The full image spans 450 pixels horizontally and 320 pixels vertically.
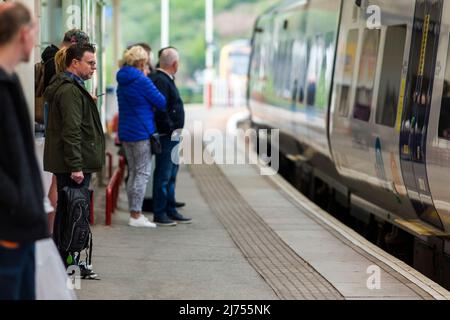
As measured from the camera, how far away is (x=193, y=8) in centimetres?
7156

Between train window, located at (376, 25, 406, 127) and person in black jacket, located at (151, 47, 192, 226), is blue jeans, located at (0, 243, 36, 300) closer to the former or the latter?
train window, located at (376, 25, 406, 127)

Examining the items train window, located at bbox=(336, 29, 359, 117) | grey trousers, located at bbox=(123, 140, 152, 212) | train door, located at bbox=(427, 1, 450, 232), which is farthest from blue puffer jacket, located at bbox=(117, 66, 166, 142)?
train door, located at bbox=(427, 1, 450, 232)

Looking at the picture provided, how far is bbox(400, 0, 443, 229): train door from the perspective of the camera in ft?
30.1

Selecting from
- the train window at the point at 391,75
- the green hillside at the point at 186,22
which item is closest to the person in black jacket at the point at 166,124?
the train window at the point at 391,75

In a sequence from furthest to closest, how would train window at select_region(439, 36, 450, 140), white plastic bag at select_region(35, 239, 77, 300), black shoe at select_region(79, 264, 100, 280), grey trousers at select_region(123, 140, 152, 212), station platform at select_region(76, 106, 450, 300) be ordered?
grey trousers at select_region(123, 140, 152, 212), train window at select_region(439, 36, 450, 140), black shoe at select_region(79, 264, 100, 280), station platform at select_region(76, 106, 450, 300), white plastic bag at select_region(35, 239, 77, 300)

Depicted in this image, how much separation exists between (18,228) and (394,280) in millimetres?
4142

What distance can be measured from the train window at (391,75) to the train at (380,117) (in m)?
0.01

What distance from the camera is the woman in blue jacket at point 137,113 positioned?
10945 millimetres

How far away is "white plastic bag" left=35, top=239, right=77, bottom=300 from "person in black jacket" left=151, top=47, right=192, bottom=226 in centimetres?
551

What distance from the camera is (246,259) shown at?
31.7ft

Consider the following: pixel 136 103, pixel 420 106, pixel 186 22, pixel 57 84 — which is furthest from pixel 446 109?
pixel 186 22

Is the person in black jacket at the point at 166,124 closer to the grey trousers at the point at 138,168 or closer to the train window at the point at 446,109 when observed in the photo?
the grey trousers at the point at 138,168

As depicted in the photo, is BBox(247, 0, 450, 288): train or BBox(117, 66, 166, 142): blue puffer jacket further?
BBox(117, 66, 166, 142): blue puffer jacket

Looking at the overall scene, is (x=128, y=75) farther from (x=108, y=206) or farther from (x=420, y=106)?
(x=420, y=106)
